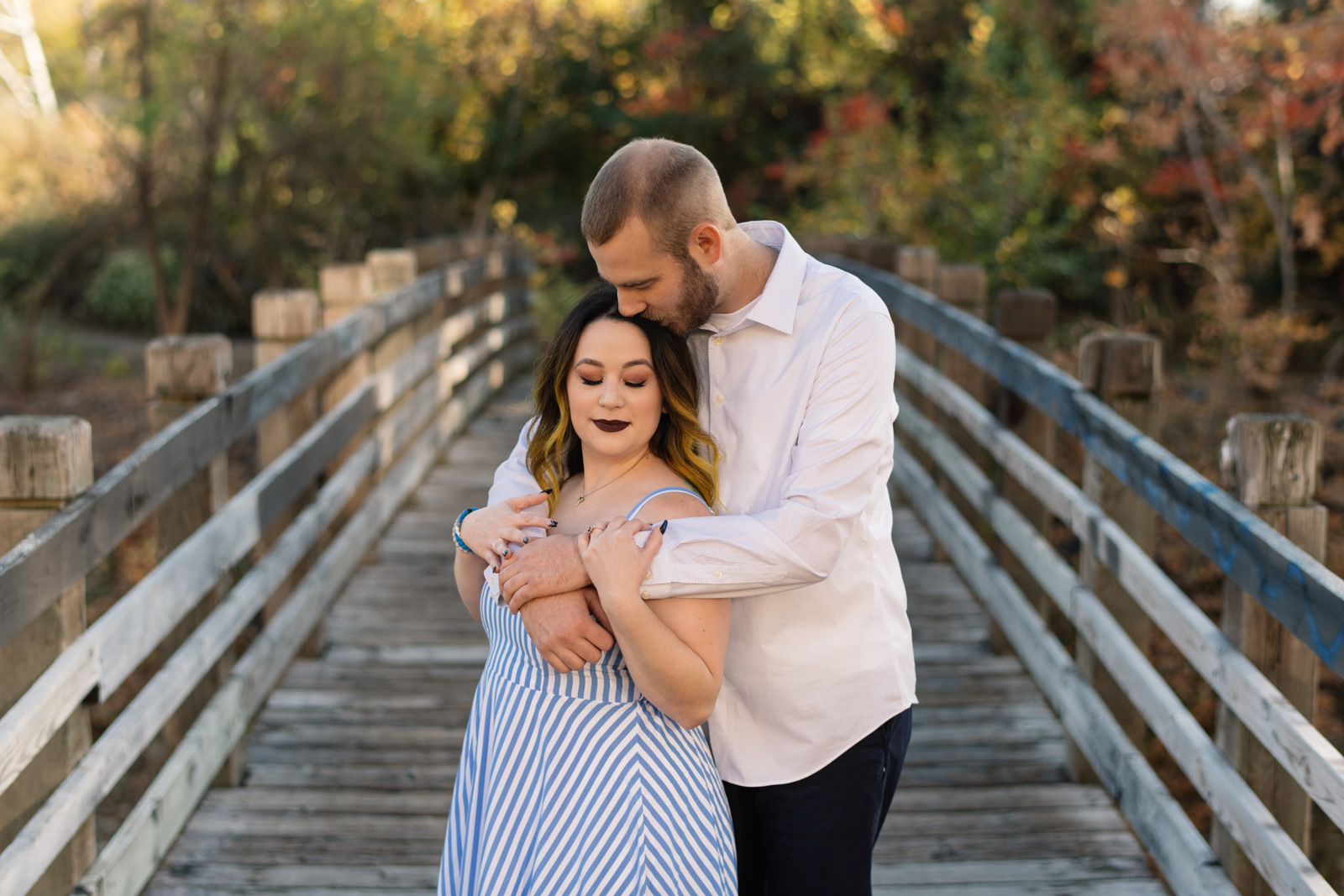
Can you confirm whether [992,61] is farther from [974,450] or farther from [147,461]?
[147,461]

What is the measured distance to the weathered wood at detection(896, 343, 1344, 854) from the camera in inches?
84.0

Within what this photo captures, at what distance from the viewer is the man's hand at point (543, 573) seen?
2.00 m

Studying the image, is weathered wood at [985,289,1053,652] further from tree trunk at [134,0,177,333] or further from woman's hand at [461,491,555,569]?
tree trunk at [134,0,177,333]

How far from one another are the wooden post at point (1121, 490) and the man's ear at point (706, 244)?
65.7 inches

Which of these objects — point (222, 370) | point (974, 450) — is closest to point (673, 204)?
point (222, 370)

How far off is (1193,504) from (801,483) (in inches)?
43.4

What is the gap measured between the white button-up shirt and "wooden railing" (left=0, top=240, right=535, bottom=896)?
1.19 m

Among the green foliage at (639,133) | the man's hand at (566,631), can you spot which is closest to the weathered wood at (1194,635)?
the man's hand at (566,631)

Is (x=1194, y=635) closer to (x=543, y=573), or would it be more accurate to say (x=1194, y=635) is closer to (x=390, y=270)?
(x=543, y=573)

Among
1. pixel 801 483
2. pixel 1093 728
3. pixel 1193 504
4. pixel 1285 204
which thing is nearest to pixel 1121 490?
pixel 1093 728

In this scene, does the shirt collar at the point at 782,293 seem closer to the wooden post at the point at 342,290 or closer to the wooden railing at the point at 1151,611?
the wooden railing at the point at 1151,611

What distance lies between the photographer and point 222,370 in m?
3.43

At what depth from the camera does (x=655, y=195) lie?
6.75ft

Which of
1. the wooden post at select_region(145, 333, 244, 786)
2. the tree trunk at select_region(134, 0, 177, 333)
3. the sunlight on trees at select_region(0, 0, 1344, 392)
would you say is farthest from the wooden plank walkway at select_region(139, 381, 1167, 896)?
the tree trunk at select_region(134, 0, 177, 333)
